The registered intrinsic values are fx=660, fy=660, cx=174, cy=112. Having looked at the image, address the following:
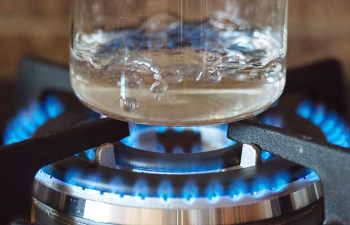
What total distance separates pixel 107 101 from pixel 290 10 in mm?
476

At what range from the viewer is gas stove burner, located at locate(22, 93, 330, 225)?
0.64m

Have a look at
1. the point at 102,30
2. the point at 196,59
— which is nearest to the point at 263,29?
the point at 196,59

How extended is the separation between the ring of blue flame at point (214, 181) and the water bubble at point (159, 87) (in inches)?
1.9

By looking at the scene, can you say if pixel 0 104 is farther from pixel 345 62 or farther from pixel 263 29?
pixel 345 62

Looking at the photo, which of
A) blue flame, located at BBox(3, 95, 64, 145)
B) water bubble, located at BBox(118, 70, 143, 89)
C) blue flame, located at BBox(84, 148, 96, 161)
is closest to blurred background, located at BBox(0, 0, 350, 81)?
blue flame, located at BBox(3, 95, 64, 145)

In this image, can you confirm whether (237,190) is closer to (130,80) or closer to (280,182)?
(280,182)

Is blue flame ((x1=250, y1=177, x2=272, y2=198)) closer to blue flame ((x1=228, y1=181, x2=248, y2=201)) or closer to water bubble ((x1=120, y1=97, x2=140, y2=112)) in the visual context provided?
blue flame ((x1=228, y1=181, x2=248, y2=201))

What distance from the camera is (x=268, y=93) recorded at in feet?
2.65

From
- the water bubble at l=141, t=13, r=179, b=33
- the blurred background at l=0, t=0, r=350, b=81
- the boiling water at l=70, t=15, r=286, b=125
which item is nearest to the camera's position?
the boiling water at l=70, t=15, r=286, b=125

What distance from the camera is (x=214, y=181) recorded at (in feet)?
2.15

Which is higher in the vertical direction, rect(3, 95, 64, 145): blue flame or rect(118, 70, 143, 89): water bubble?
rect(118, 70, 143, 89): water bubble

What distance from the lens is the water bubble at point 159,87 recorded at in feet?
2.70

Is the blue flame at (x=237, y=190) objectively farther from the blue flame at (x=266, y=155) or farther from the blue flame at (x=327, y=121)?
the blue flame at (x=327, y=121)

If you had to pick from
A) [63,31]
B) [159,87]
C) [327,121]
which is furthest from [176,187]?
[63,31]
